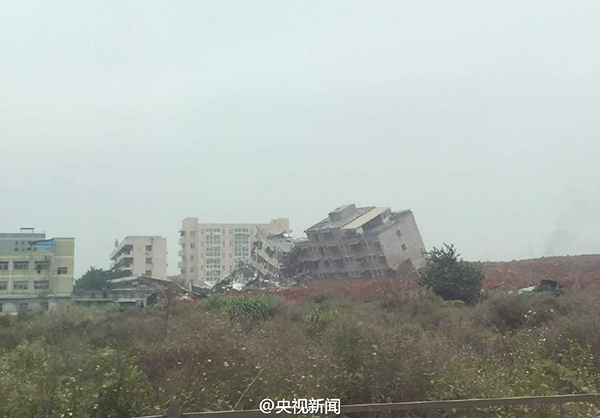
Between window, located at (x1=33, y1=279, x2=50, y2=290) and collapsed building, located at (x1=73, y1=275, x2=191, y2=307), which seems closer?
collapsed building, located at (x1=73, y1=275, x2=191, y2=307)

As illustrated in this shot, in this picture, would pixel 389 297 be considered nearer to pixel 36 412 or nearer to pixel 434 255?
pixel 434 255

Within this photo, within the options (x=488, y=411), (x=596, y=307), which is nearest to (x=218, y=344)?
(x=488, y=411)

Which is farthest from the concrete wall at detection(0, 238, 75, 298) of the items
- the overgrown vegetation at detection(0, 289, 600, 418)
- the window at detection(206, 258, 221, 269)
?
the overgrown vegetation at detection(0, 289, 600, 418)

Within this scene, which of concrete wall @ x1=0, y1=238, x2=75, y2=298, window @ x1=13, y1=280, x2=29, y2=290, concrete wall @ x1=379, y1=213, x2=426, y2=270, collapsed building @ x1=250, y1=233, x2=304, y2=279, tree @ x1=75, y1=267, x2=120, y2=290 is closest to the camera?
window @ x1=13, y1=280, x2=29, y2=290

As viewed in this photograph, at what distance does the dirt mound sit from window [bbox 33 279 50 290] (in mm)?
33150

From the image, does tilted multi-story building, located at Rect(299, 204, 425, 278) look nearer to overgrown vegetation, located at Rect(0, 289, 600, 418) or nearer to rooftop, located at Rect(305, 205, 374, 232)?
rooftop, located at Rect(305, 205, 374, 232)

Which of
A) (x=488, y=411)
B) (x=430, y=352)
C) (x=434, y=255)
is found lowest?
(x=488, y=411)

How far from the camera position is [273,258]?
6988 centimetres

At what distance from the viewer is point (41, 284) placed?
Answer: 47031 mm

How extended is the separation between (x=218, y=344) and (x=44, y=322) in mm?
9834

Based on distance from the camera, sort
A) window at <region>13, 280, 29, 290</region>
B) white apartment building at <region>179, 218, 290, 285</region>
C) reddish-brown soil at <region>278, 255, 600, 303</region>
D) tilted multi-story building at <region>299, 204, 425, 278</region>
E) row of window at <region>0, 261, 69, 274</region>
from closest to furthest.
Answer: reddish-brown soil at <region>278, 255, 600, 303</region> → window at <region>13, 280, 29, 290</region> → row of window at <region>0, 261, 69, 274</region> → tilted multi-story building at <region>299, 204, 425, 278</region> → white apartment building at <region>179, 218, 290, 285</region>

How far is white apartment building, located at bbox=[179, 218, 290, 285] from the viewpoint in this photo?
88.1 m

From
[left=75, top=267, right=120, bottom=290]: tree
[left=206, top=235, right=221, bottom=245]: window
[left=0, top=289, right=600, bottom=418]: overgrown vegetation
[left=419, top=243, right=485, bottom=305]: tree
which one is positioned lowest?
[left=0, top=289, right=600, bottom=418]: overgrown vegetation

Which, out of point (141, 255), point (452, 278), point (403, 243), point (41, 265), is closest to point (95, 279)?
point (41, 265)
